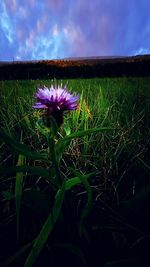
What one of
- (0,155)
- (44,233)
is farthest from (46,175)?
(0,155)

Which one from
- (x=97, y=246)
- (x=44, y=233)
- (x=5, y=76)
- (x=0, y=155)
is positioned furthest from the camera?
(x=5, y=76)

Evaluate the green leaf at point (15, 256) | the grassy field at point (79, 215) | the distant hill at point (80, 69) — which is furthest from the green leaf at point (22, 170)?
the distant hill at point (80, 69)

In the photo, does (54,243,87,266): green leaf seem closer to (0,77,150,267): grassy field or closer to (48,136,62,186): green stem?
(0,77,150,267): grassy field

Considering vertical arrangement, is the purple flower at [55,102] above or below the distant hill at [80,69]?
below

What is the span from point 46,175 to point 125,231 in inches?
10.6

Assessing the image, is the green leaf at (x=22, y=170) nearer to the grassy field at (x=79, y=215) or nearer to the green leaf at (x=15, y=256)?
the grassy field at (x=79, y=215)

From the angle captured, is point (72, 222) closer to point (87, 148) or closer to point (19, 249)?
point (19, 249)

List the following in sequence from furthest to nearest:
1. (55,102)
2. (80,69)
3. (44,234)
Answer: (80,69), (55,102), (44,234)

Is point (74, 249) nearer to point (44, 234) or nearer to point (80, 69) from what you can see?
point (44, 234)

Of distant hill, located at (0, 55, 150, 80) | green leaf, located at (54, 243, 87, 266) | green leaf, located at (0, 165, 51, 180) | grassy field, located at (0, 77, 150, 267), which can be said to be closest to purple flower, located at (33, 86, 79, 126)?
grassy field, located at (0, 77, 150, 267)

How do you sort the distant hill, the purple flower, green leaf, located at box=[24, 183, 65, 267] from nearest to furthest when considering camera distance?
green leaf, located at box=[24, 183, 65, 267] → the purple flower → the distant hill

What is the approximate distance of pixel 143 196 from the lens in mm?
1040

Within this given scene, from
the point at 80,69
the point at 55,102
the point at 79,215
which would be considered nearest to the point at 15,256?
the point at 79,215

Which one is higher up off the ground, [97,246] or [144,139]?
[144,139]
